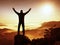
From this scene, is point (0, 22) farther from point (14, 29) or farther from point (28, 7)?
point (28, 7)

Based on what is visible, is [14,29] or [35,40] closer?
[35,40]

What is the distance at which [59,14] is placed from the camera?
6.69 metres

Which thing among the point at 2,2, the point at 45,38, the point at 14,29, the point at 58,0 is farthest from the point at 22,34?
the point at 58,0

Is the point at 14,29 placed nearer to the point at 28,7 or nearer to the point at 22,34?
the point at 22,34

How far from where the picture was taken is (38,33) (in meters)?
6.42

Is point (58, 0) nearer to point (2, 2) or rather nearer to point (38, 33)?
point (38, 33)

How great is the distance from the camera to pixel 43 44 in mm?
5855

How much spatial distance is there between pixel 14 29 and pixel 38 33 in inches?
32.0

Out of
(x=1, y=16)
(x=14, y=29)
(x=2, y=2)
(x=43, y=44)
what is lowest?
(x=43, y=44)

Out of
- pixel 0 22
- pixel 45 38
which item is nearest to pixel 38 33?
pixel 45 38

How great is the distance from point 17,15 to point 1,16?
54 cm

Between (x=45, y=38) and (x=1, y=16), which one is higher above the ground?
(x=1, y=16)

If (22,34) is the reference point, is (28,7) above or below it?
above

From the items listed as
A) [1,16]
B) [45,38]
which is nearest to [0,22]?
[1,16]
